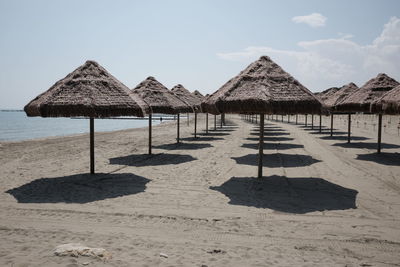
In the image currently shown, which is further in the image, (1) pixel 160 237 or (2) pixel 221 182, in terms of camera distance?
(2) pixel 221 182

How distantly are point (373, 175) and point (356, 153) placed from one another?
394 cm

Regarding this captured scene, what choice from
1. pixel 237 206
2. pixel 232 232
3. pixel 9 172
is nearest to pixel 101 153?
pixel 9 172

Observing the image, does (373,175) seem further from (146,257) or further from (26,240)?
(26,240)

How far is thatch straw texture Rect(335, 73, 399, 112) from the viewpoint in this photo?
11.6 metres

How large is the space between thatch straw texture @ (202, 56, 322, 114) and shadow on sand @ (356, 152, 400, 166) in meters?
4.87

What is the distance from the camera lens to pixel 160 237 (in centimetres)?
430

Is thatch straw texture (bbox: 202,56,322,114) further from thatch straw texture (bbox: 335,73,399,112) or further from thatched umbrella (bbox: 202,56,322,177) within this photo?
thatch straw texture (bbox: 335,73,399,112)

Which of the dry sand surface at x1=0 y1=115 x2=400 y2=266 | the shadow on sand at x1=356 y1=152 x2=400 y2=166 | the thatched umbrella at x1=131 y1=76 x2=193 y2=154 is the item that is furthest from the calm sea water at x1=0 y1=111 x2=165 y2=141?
the shadow on sand at x1=356 y1=152 x2=400 y2=166

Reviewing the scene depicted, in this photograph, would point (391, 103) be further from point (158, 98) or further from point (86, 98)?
point (86, 98)

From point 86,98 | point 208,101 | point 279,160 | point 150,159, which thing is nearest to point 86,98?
point 86,98

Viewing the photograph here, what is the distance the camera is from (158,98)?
11.8m

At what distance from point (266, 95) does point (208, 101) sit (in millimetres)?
1733

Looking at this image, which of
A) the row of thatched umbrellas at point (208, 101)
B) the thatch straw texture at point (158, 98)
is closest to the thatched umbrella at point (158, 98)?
the thatch straw texture at point (158, 98)

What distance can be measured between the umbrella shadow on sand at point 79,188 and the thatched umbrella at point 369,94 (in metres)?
8.91
